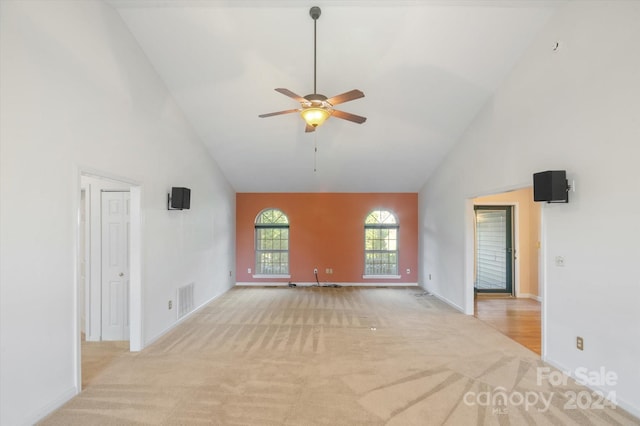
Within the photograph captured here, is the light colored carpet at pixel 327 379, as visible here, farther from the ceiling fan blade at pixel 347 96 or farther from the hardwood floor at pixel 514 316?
the ceiling fan blade at pixel 347 96

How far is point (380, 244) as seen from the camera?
7918 mm

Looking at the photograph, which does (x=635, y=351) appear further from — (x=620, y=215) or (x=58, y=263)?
(x=58, y=263)

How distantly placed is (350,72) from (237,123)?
2.18 m

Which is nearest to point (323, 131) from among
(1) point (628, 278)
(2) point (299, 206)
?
(2) point (299, 206)

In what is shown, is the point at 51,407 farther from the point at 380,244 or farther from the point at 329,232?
the point at 380,244

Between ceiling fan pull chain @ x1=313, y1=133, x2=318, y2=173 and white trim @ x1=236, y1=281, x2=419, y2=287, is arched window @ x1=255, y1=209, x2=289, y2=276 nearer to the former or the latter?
white trim @ x1=236, y1=281, x2=419, y2=287

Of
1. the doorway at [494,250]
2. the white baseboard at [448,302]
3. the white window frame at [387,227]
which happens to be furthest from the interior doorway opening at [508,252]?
the white window frame at [387,227]

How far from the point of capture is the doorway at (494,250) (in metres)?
6.61

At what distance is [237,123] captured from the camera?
5.14 m

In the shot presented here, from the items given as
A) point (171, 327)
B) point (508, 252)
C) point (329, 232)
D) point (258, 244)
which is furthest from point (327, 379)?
point (508, 252)

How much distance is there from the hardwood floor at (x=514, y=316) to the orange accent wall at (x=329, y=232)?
6.88 feet

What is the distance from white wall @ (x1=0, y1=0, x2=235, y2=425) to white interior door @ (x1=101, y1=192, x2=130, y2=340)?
0.45 metres

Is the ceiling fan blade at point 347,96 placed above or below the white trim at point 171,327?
above

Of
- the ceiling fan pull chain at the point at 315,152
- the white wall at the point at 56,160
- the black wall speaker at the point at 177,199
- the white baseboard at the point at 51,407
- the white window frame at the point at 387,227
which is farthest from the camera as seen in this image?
the white window frame at the point at 387,227
